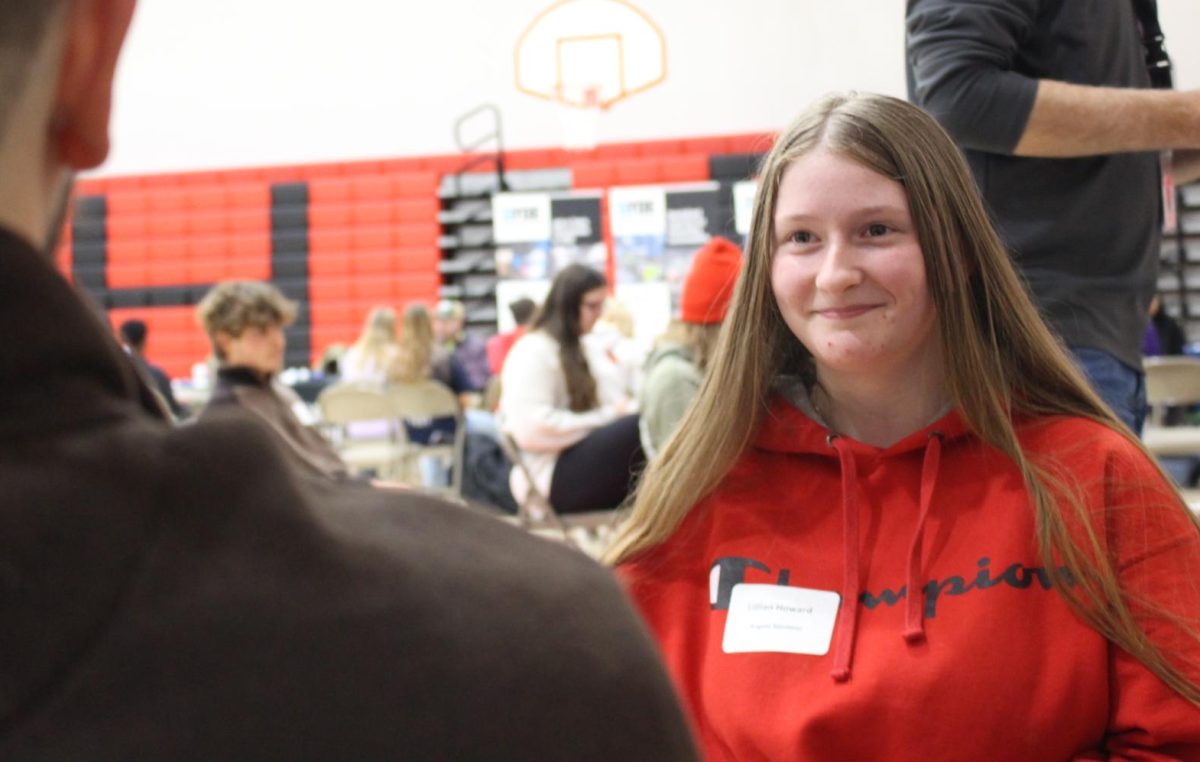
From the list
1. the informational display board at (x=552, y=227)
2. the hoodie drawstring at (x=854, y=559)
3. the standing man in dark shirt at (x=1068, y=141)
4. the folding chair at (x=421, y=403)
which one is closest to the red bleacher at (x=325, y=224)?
the informational display board at (x=552, y=227)

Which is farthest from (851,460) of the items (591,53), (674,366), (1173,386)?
(591,53)

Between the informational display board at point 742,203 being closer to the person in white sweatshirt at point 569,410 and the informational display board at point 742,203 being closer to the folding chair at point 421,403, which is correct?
the folding chair at point 421,403

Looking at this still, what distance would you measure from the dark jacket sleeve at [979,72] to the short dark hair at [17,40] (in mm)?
1454

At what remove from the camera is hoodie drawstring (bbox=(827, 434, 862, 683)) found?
1240mm

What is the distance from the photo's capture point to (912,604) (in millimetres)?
1234

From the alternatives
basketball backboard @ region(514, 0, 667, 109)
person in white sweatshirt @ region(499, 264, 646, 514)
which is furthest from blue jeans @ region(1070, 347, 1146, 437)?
basketball backboard @ region(514, 0, 667, 109)

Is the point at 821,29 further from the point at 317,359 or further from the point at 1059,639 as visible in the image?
the point at 1059,639

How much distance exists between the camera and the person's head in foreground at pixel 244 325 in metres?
3.76

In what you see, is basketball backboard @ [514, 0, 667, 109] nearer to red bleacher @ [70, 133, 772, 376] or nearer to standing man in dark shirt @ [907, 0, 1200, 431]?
red bleacher @ [70, 133, 772, 376]

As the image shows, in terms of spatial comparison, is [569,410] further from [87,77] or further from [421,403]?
[87,77]

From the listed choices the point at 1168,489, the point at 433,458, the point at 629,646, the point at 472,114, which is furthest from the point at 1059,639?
the point at 472,114

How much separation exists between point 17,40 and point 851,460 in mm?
1120

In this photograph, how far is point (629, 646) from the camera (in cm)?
37

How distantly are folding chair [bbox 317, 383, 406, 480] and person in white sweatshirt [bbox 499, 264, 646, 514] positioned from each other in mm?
1840
